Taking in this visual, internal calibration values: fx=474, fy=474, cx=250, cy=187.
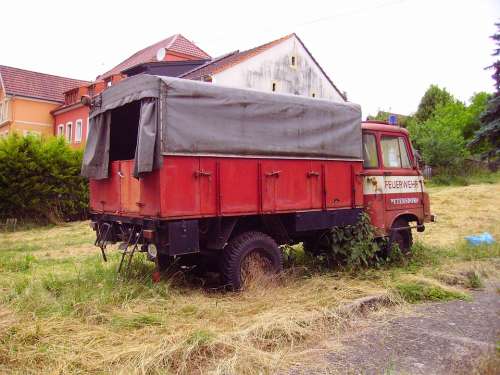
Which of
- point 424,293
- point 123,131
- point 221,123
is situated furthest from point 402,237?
point 123,131

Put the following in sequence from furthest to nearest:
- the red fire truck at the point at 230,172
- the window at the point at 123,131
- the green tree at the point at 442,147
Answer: the green tree at the point at 442,147 → the window at the point at 123,131 → the red fire truck at the point at 230,172

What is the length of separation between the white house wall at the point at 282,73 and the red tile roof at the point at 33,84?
65.1 feet

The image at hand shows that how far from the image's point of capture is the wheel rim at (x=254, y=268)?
6180 mm

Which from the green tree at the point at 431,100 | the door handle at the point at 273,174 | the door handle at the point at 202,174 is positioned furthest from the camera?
the green tree at the point at 431,100

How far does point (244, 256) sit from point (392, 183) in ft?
10.4

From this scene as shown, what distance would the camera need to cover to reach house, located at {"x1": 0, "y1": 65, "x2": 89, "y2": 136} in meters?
37.4

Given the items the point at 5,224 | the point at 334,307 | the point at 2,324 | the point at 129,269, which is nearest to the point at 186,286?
the point at 129,269

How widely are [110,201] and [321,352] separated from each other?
384 cm

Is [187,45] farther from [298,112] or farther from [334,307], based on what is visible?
[334,307]

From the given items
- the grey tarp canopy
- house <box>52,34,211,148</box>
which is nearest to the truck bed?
the grey tarp canopy

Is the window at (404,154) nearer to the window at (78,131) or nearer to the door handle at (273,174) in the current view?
the door handle at (273,174)

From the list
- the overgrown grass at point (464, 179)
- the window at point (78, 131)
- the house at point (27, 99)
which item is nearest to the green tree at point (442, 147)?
the overgrown grass at point (464, 179)

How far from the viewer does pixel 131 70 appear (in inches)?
1054

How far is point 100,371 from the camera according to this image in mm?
3654
